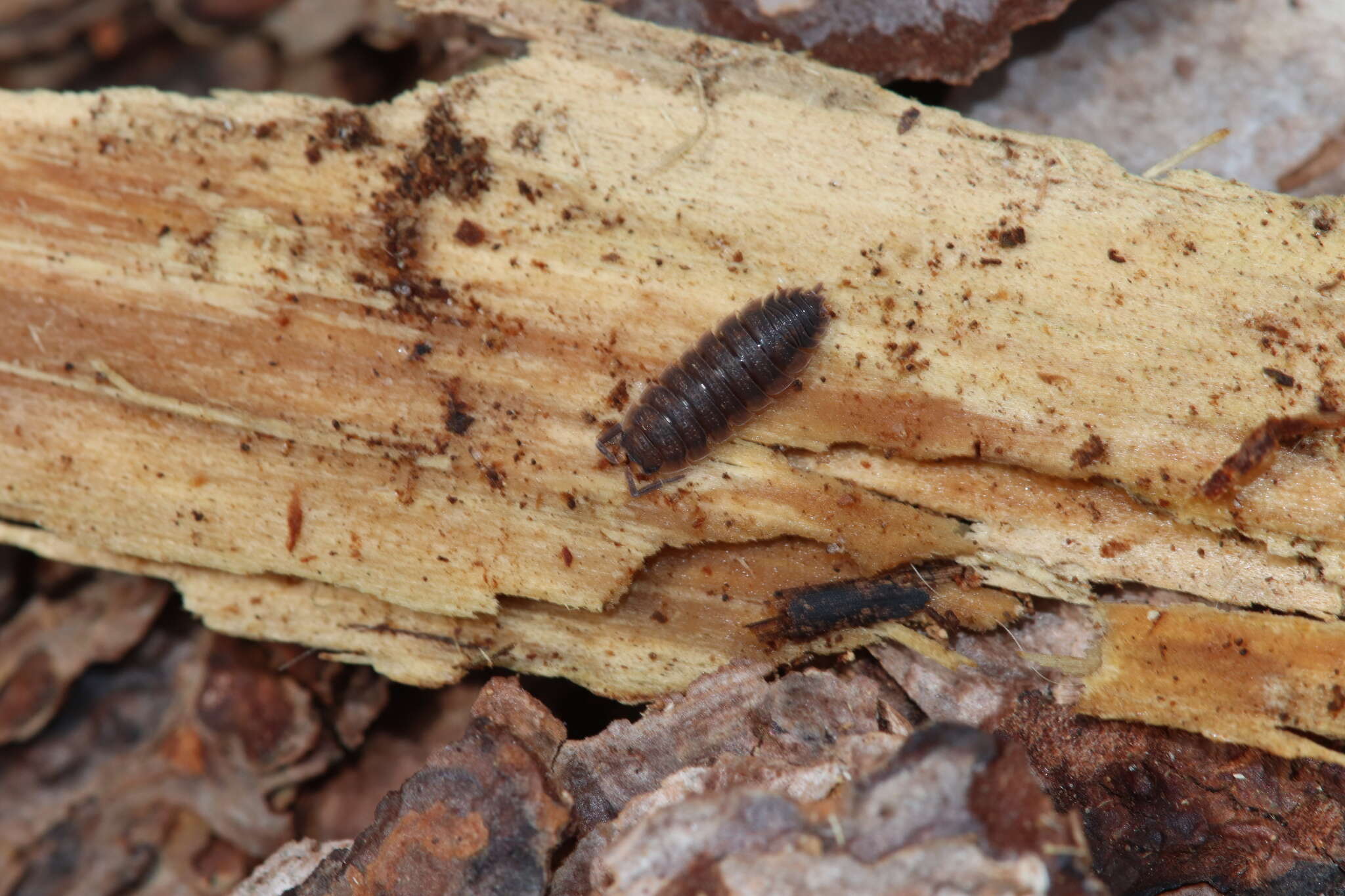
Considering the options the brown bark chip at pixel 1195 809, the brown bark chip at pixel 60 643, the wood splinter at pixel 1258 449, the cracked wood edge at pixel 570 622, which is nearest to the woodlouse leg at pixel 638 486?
the cracked wood edge at pixel 570 622

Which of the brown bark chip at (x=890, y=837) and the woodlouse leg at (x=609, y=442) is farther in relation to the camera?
the woodlouse leg at (x=609, y=442)

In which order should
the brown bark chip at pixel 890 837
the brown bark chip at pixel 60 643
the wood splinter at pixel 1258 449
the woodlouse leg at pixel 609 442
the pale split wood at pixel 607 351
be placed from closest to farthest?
the brown bark chip at pixel 890 837 < the wood splinter at pixel 1258 449 < the pale split wood at pixel 607 351 < the woodlouse leg at pixel 609 442 < the brown bark chip at pixel 60 643

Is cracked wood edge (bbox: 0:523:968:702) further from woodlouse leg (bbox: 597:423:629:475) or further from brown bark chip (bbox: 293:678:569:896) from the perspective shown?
brown bark chip (bbox: 293:678:569:896)

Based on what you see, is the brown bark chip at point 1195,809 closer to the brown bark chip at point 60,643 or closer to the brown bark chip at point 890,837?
the brown bark chip at point 890,837

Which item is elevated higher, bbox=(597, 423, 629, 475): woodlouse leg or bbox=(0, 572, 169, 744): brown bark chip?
bbox=(597, 423, 629, 475): woodlouse leg

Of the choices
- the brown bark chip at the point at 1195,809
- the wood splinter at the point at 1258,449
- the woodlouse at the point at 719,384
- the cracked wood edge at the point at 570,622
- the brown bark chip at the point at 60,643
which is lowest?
the brown bark chip at the point at 60,643

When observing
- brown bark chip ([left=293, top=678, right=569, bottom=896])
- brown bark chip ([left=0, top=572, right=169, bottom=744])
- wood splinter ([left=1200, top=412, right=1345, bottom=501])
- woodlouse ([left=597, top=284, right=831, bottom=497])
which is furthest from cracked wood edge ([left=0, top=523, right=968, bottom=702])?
wood splinter ([left=1200, top=412, right=1345, bottom=501])

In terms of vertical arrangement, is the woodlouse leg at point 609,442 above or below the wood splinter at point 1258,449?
below

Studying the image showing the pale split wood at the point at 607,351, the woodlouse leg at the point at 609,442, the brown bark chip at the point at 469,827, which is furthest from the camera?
the woodlouse leg at the point at 609,442

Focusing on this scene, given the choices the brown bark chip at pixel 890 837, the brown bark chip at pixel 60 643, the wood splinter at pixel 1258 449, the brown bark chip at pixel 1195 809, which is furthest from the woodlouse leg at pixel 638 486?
the brown bark chip at pixel 60 643
